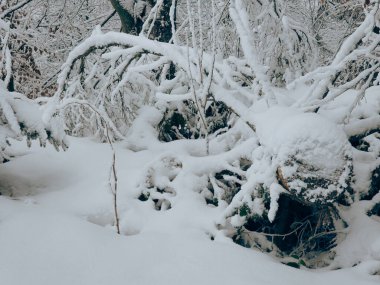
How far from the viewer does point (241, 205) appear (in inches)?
115

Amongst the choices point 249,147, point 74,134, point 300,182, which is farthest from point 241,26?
point 74,134

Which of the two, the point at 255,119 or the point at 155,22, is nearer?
the point at 255,119

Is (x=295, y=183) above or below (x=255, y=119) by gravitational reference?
below

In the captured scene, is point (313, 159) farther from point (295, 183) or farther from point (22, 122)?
point (22, 122)

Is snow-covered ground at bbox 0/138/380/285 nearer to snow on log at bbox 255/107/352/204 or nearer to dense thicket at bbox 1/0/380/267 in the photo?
dense thicket at bbox 1/0/380/267

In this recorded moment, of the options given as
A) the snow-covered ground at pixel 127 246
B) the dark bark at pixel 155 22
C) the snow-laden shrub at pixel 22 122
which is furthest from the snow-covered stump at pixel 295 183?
the dark bark at pixel 155 22

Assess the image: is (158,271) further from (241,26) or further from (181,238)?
(241,26)

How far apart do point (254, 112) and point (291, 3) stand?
3.70m

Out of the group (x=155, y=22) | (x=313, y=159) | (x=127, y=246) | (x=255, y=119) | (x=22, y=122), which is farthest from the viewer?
(x=155, y=22)

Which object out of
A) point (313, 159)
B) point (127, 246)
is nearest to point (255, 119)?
point (313, 159)

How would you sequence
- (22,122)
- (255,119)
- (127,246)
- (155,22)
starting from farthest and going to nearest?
(155,22)
(22,122)
(255,119)
(127,246)

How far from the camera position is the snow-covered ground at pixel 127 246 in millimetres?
2121

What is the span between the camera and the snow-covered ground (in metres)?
2.12

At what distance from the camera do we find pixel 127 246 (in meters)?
2.43
